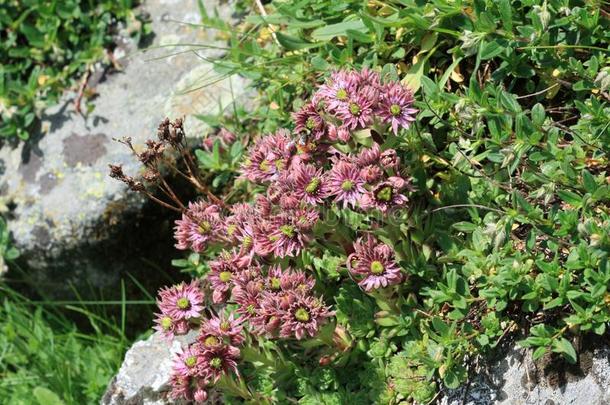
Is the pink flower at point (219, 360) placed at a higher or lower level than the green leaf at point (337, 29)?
lower

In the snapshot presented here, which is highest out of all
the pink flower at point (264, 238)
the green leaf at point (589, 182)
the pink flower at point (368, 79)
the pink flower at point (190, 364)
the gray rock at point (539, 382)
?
the pink flower at point (368, 79)

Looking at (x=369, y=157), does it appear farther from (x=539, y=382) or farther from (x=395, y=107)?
(x=539, y=382)

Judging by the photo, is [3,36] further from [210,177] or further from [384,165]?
[384,165]

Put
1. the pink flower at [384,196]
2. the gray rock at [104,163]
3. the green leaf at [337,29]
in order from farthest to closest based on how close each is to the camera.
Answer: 1. the gray rock at [104,163]
2. the green leaf at [337,29]
3. the pink flower at [384,196]

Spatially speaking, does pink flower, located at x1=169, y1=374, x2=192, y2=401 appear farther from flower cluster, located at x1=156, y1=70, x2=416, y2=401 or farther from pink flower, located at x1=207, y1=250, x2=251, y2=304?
pink flower, located at x1=207, y1=250, x2=251, y2=304

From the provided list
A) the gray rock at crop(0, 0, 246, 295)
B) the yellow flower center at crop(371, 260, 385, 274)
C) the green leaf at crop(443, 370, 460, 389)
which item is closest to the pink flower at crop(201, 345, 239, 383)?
the yellow flower center at crop(371, 260, 385, 274)

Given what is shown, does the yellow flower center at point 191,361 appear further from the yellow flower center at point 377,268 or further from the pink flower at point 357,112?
the pink flower at point 357,112

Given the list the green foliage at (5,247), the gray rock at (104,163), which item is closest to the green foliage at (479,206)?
the gray rock at (104,163)
